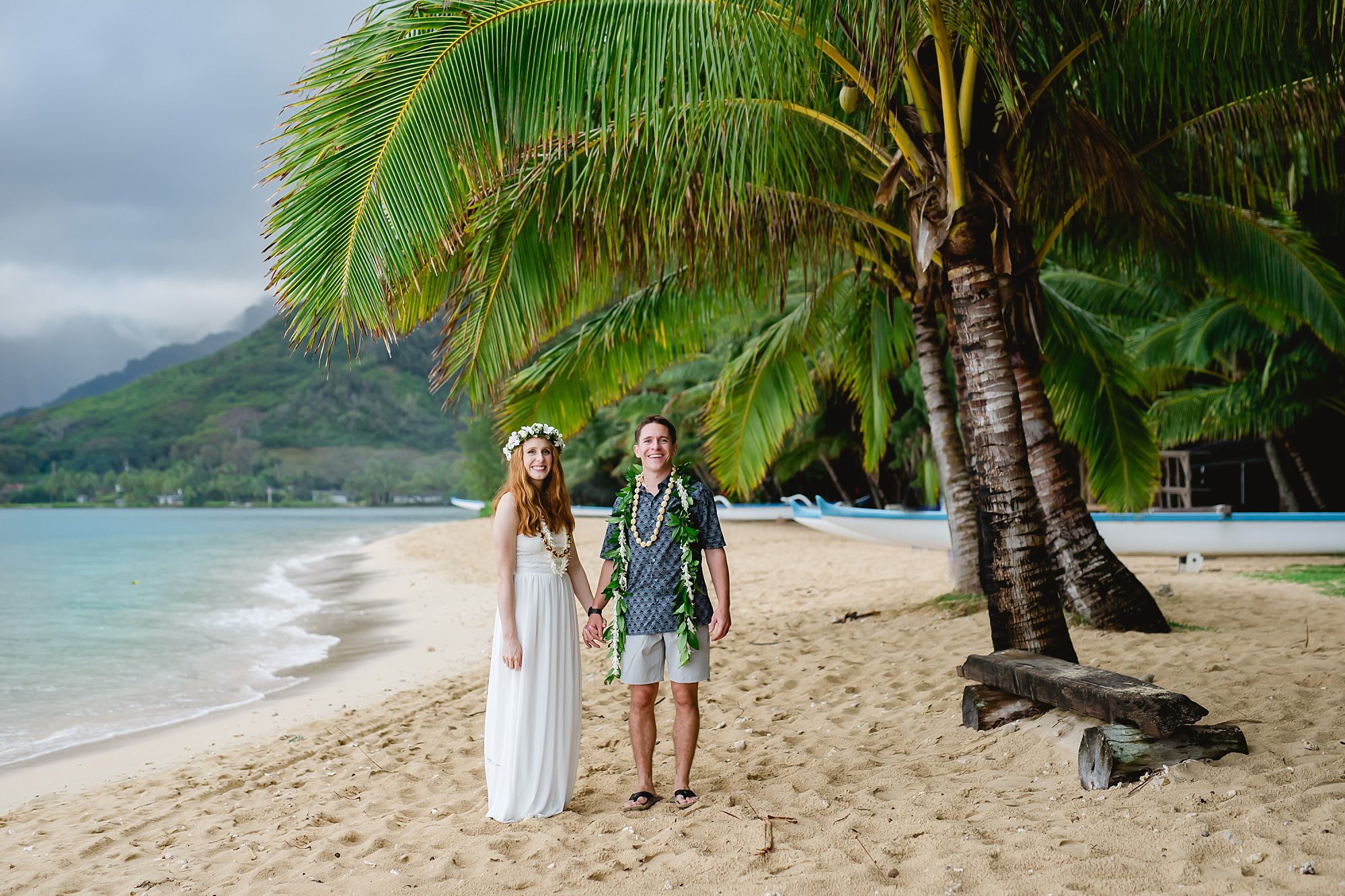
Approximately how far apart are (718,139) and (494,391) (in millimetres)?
2680

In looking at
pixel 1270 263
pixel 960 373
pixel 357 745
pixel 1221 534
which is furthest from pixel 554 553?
pixel 1221 534

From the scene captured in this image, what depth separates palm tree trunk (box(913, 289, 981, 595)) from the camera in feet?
27.6

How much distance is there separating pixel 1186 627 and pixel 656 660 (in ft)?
16.2

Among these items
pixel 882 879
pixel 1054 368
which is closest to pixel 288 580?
pixel 1054 368

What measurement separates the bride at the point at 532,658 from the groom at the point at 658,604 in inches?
7.2

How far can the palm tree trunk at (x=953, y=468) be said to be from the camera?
8.40 metres

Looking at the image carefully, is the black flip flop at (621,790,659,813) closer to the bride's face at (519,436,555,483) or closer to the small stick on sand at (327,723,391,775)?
the bride's face at (519,436,555,483)

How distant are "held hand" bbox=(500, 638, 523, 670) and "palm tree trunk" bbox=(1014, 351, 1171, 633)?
4.34 meters

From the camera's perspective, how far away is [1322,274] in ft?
25.7

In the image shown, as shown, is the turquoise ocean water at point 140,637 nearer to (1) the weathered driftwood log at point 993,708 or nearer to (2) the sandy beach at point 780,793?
(2) the sandy beach at point 780,793

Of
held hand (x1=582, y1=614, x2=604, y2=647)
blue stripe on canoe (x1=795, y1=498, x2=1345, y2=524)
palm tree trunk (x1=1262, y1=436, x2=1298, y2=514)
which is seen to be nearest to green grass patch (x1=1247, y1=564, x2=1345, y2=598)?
blue stripe on canoe (x1=795, y1=498, x2=1345, y2=524)

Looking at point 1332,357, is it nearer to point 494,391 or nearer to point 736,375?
point 736,375

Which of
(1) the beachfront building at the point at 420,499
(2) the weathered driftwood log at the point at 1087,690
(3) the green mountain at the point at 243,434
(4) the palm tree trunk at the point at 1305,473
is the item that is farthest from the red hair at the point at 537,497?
(1) the beachfront building at the point at 420,499

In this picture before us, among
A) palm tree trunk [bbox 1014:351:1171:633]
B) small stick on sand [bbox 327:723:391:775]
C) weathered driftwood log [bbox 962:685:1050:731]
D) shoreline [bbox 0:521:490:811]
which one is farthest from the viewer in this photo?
palm tree trunk [bbox 1014:351:1171:633]
